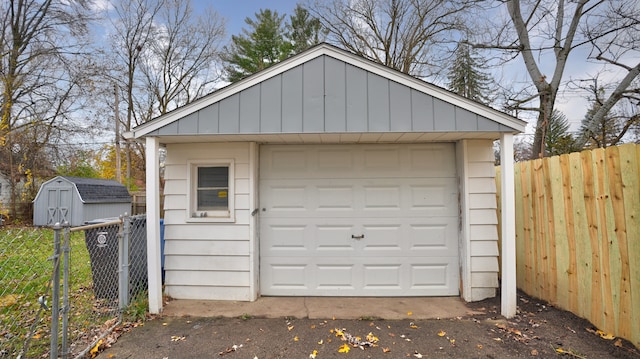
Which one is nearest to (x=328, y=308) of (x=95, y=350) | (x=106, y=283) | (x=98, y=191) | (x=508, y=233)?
(x=508, y=233)

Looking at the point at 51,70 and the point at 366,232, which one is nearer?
the point at 366,232

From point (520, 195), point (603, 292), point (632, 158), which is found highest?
point (632, 158)

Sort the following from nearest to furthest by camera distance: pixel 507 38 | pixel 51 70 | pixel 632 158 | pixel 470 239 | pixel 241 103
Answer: pixel 632 158 → pixel 241 103 → pixel 470 239 → pixel 507 38 → pixel 51 70

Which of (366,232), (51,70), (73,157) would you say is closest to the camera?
(366,232)

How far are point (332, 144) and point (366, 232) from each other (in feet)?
4.30

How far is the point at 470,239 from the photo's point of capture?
3984 millimetres

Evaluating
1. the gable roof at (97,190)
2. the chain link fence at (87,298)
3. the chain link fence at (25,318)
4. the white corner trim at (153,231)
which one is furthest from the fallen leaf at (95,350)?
the gable roof at (97,190)

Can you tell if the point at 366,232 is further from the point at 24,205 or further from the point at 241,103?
the point at 24,205

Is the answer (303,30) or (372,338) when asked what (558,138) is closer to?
(372,338)

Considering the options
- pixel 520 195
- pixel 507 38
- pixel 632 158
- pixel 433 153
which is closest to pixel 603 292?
pixel 632 158

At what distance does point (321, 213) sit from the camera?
169 inches

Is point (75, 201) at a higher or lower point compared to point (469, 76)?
lower

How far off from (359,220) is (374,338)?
5.11 ft

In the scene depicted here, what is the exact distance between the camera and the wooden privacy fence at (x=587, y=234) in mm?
2646
